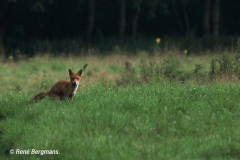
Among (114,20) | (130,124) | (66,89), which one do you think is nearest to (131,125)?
(130,124)

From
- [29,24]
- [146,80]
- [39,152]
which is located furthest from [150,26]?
[39,152]

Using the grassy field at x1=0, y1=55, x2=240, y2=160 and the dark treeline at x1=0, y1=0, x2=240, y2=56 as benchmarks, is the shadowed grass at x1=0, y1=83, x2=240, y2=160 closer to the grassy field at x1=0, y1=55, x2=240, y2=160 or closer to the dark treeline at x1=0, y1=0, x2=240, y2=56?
the grassy field at x1=0, y1=55, x2=240, y2=160

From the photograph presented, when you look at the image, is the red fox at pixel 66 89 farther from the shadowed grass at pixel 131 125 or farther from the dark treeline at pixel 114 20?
the dark treeline at pixel 114 20

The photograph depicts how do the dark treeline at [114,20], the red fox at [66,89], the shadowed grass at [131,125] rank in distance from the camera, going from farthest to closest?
1. the dark treeline at [114,20]
2. the red fox at [66,89]
3. the shadowed grass at [131,125]

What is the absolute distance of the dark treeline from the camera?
137 ft

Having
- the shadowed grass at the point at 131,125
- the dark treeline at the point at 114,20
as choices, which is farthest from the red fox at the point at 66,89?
the dark treeline at the point at 114,20

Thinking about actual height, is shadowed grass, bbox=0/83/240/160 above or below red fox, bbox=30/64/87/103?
below

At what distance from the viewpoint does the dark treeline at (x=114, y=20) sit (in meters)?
41.7

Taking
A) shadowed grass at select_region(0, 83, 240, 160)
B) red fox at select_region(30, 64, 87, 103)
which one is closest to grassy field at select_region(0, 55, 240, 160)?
shadowed grass at select_region(0, 83, 240, 160)

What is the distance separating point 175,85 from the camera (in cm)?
1426

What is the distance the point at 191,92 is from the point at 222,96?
2.37ft

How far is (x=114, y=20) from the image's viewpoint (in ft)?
153

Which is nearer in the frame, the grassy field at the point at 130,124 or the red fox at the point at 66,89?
the grassy field at the point at 130,124

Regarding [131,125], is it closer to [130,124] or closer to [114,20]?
[130,124]
